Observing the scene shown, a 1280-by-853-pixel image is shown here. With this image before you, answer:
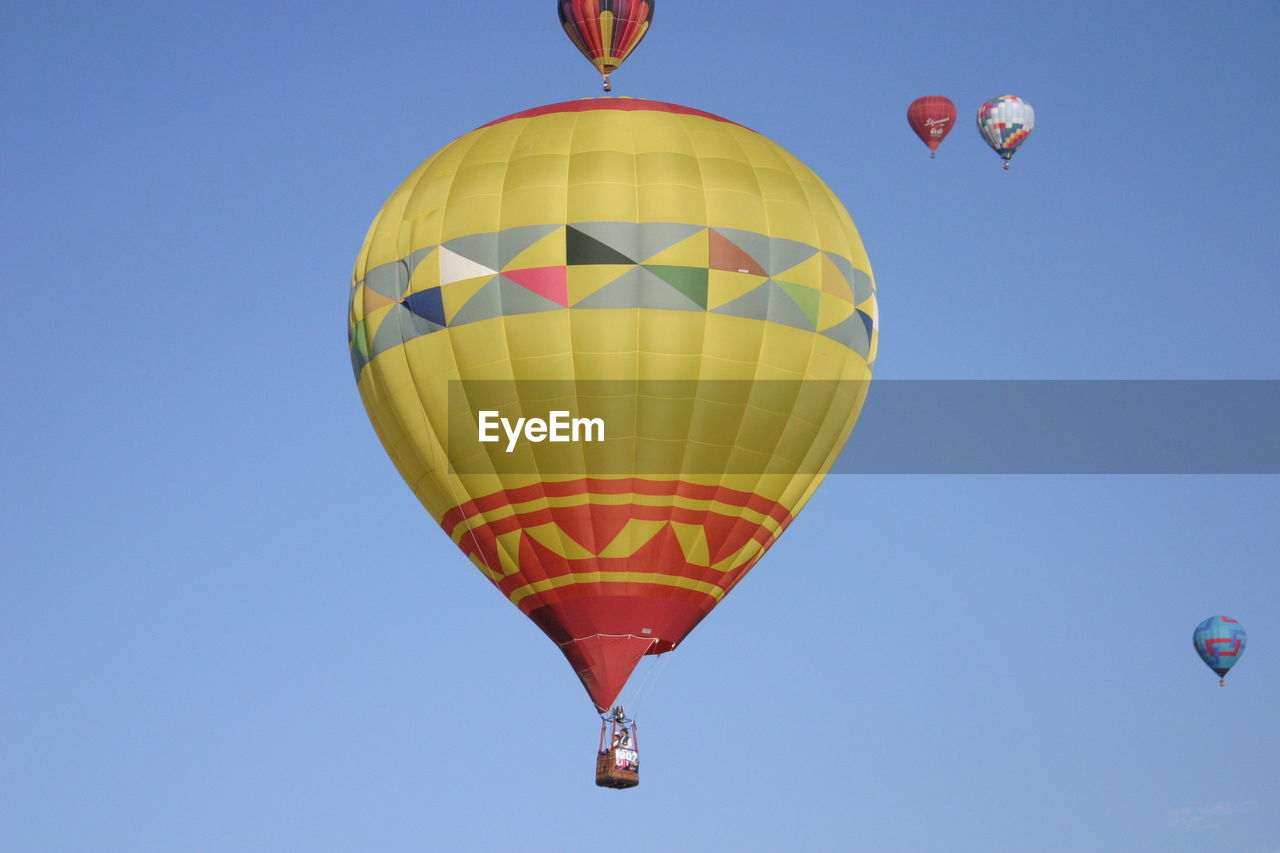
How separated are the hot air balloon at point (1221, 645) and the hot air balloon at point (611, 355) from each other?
60.8 feet

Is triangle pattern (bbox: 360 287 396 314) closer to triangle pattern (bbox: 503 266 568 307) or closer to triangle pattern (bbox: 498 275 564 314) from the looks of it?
triangle pattern (bbox: 498 275 564 314)

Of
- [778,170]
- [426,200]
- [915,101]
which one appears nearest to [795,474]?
[778,170]

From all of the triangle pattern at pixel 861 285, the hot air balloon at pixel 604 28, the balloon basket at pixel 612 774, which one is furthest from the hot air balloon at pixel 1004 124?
the balloon basket at pixel 612 774

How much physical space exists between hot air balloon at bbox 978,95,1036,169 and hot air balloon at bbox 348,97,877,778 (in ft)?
59.2

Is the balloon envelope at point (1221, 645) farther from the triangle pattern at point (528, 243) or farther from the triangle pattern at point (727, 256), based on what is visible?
the triangle pattern at point (528, 243)

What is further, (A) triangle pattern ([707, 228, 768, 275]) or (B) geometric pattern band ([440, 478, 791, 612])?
(B) geometric pattern band ([440, 478, 791, 612])

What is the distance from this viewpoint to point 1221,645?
146ft

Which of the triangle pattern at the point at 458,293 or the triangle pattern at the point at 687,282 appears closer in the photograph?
the triangle pattern at the point at 687,282

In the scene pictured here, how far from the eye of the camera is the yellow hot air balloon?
26938 mm

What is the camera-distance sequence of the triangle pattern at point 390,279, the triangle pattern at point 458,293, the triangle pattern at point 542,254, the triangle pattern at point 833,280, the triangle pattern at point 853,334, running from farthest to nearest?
the triangle pattern at point 853,334
the triangle pattern at point 833,280
the triangle pattern at point 390,279
the triangle pattern at point 458,293
the triangle pattern at point 542,254

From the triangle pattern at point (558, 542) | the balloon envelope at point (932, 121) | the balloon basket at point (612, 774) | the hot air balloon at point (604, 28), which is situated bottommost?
the balloon basket at point (612, 774)

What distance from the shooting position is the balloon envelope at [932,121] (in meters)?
44.4

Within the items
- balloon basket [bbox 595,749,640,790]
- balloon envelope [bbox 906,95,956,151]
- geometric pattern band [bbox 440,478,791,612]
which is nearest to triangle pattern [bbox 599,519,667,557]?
geometric pattern band [bbox 440,478,791,612]

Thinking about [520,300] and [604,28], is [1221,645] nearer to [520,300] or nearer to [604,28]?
[604,28]
